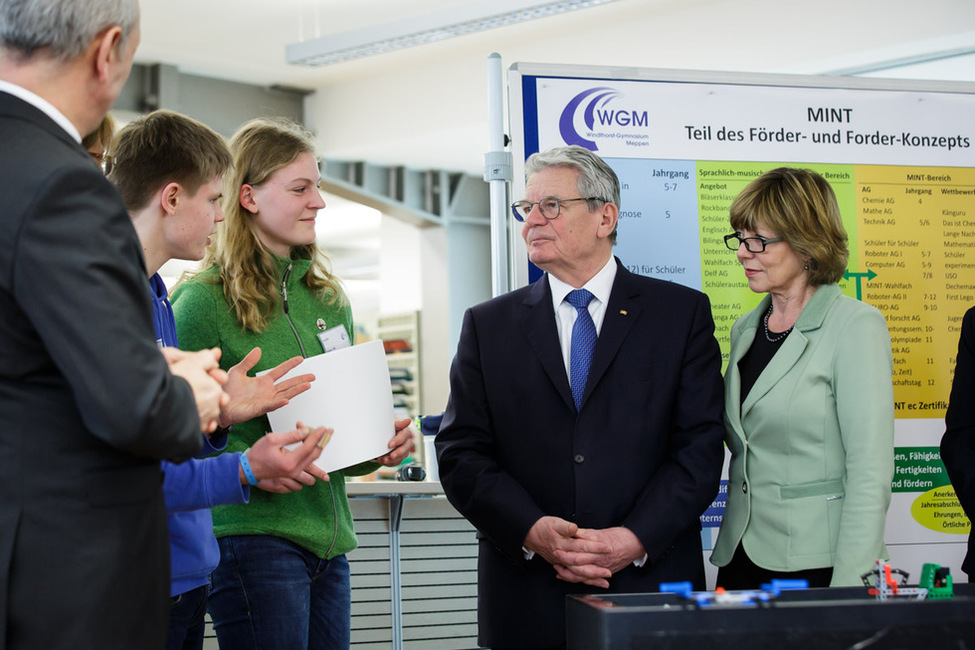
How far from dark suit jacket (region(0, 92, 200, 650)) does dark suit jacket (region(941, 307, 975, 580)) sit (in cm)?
188

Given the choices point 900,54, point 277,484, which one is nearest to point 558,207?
point 277,484

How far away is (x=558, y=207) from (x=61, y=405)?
1490 millimetres

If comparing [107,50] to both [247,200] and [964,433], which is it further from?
[964,433]

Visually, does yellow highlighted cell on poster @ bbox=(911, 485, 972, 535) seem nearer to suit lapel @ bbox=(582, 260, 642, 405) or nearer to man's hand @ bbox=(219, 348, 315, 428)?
suit lapel @ bbox=(582, 260, 642, 405)

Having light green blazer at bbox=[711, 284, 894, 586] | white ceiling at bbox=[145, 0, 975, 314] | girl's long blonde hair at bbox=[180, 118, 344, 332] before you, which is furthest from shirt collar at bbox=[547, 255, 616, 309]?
white ceiling at bbox=[145, 0, 975, 314]

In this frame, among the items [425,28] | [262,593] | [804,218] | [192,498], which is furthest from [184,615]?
[425,28]

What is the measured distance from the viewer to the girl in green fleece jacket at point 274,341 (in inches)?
83.9

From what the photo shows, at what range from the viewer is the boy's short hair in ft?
6.37

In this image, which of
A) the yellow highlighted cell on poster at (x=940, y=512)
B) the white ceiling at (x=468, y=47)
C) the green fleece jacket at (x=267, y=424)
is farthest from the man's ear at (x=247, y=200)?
the white ceiling at (x=468, y=47)

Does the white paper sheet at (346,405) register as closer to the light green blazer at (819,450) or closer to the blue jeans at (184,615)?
the blue jeans at (184,615)

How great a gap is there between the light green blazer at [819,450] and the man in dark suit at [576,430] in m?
0.12

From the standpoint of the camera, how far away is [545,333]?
2.45 metres

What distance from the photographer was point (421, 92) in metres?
8.18

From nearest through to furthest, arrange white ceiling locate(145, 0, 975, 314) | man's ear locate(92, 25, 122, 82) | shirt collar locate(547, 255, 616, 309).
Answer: man's ear locate(92, 25, 122, 82) → shirt collar locate(547, 255, 616, 309) → white ceiling locate(145, 0, 975, 314)
